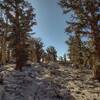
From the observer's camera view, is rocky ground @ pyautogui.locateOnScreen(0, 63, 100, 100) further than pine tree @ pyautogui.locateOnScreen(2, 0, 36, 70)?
No

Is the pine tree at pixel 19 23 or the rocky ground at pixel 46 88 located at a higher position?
the pine tree at pixel 19 23

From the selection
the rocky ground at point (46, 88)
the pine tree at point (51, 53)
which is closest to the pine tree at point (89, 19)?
the rocky ground at point (46, 88)

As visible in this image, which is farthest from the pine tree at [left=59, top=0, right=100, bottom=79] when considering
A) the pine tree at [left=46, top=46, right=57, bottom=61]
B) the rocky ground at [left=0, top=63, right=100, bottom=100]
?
the pine tree at [left=46, top=46, right=57, bottom=61]

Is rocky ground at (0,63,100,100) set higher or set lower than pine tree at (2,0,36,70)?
lower

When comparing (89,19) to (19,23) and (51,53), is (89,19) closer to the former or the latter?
(19,23)

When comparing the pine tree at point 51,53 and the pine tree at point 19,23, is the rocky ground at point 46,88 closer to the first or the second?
the pine tree at point 19,23

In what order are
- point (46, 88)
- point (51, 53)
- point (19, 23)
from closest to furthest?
1. point (46, 88)
2. point (19, 23)
3. point (51, 53)

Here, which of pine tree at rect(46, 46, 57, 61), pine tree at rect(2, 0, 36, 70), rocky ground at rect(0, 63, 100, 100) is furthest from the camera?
pine tree at rect(46, 46, 57, 61)

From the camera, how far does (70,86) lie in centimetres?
2297

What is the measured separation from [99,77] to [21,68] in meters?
9.00

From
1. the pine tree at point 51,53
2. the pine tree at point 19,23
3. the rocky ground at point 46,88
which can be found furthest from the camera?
the pine tree at point 51,53

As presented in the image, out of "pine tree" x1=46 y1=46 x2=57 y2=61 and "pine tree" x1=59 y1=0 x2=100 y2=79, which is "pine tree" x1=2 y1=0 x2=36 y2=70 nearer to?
"pine tree" x1=59 y1=0 x2=100 y2=79

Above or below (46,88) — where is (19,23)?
above

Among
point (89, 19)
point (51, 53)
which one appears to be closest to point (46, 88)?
point (89, 19)
